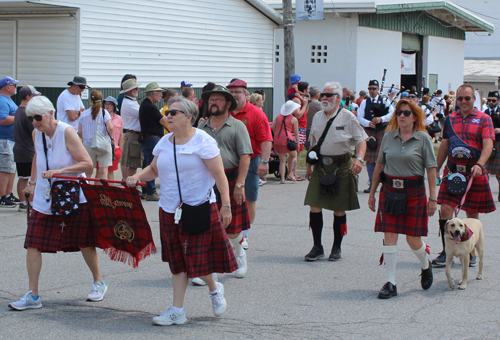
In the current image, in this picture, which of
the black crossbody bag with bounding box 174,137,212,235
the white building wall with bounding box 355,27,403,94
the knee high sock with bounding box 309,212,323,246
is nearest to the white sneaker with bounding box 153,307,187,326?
the black crossbody bag with bounding box 174,137,212,235

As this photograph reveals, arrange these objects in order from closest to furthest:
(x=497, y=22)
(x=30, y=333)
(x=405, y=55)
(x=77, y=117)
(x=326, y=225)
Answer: (x=30, y=333) < (x=326, y=225) < (x=77, y=117) < (x=405, y=55) < (x=497, y=22)

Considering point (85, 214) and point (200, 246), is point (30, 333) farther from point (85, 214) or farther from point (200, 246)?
point (200, 246)

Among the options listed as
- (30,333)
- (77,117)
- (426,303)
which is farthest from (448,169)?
(77,117)

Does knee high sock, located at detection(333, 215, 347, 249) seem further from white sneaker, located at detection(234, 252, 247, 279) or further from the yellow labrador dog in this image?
the yellow labrador dog

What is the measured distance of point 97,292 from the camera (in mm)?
5258

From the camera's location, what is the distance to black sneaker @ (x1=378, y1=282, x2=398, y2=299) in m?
5.38

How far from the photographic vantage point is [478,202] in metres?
6.51

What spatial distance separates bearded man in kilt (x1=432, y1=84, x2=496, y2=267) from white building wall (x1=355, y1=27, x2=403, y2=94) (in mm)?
17011

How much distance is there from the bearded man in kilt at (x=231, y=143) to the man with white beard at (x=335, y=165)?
1.07 m

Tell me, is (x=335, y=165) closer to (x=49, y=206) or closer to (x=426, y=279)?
(x=426, y=279)

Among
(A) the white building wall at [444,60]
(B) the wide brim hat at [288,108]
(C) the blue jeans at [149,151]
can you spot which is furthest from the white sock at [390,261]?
(A) the white building wall at [444,60]

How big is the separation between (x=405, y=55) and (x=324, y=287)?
23.1 m

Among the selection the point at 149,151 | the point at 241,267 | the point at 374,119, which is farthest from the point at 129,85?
the point at 241,267

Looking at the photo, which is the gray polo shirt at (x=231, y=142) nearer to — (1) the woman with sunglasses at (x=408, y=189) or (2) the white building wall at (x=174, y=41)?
(1) the woman with sunglasses at (x=408, y=189)
